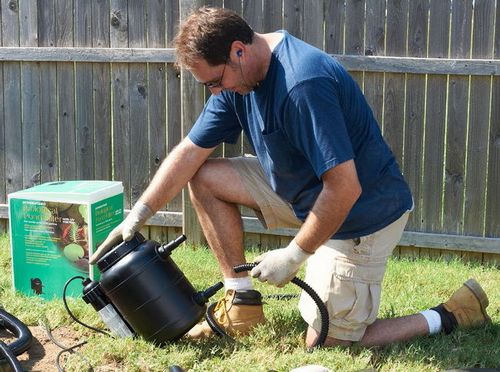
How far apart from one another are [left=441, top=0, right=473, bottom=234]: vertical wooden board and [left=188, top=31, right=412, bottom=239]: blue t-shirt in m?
1.54

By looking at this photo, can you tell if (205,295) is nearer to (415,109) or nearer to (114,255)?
(114,255)

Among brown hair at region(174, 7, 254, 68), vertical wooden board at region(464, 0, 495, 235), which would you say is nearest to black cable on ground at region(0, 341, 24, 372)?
brown hair at region(174, 7, 254, 68)

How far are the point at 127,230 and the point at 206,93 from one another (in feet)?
5.73

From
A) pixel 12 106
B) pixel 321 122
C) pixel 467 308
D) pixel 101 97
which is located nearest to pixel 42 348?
pixel 321 122

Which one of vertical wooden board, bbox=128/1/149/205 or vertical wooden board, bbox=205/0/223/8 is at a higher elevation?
vertical wooden board, bbox=205/0/223/8

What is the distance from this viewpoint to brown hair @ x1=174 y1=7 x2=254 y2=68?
2996 millimetres

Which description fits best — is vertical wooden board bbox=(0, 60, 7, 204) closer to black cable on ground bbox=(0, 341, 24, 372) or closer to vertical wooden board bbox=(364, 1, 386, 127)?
vertical wooden board bbox=(364, 1, 386, 127)

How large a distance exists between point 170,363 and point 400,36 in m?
2.52

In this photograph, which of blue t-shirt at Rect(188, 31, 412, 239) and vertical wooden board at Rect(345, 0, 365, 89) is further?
vertical wooden board at Rect(345, 0, 365, 89)

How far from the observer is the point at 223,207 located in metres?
3.68

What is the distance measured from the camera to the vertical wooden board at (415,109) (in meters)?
4.75

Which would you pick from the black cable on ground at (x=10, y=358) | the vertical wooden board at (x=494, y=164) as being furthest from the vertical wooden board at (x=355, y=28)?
the black cable on ground at (x=10, y=358)

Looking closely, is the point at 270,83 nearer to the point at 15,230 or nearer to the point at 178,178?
the point at 178,178

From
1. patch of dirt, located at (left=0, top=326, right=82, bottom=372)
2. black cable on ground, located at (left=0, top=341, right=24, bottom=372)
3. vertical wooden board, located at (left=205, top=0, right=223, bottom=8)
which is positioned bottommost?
patch of dirt, located at (left=0, top=326, right=82, bottom=372)
